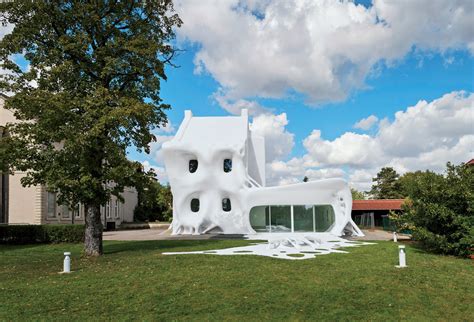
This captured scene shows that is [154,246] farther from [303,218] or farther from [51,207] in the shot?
[51,207]

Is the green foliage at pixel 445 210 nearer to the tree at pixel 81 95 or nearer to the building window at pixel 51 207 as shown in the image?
the tree at pixel 81 95

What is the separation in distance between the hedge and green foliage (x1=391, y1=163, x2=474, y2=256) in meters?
18.6

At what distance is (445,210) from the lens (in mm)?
15555

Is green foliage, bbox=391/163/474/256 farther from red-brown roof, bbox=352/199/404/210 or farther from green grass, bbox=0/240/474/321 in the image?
red-brown roof, bbox=352/199/404/210

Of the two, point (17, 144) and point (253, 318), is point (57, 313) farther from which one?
point (17, 144)

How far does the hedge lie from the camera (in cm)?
2406

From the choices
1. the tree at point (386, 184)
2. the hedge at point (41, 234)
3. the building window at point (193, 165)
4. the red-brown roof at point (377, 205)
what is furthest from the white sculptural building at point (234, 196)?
the tree at point (386, 184)

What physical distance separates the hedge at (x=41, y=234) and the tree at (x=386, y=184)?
48906mm

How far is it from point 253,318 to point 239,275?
155 inches

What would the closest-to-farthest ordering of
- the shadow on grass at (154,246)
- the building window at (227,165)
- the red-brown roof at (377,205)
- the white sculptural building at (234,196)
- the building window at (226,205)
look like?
1. the shadow on grass at (154,246)
2. the white sculptural building at (234,196)
3. the building window at (226,205)
4. the building window at (227,165)
5. the red-brown roof at (377,205)

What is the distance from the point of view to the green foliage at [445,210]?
1531 centimetres

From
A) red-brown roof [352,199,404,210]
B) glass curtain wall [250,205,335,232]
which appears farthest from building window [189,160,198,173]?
red-brown roof [352,199,404,210]

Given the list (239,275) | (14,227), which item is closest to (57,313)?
(239,275)

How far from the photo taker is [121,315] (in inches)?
283
